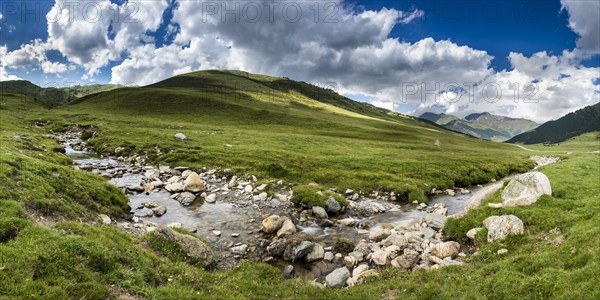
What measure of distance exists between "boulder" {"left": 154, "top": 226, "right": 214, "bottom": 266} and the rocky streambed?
1436mm

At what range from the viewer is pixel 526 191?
886 inches

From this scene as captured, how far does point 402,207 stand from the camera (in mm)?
30750

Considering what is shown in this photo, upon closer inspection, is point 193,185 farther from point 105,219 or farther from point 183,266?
point 183,266

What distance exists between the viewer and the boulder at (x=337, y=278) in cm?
1579

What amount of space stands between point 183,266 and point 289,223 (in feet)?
30.2

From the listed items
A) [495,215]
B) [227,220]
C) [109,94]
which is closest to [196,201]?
[227,220]

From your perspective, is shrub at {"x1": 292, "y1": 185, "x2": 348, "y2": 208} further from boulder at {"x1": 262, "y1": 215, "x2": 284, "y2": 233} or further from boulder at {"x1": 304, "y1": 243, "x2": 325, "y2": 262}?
boulder at {"x1": 304, "y1": 243, "x2": 325, "y2": 262}

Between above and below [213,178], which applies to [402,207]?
below

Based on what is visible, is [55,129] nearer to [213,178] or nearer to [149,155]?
[149,155]

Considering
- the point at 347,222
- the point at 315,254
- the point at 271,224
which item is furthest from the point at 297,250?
the point at 347,222

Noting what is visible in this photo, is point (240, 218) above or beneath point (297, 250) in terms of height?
above

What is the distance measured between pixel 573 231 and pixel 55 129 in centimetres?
9167

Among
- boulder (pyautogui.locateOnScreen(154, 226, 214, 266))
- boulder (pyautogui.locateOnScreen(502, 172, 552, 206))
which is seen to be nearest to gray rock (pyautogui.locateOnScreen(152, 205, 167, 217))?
boulder (pyautogui.locateOnScreen(154, 226, 214, 266))

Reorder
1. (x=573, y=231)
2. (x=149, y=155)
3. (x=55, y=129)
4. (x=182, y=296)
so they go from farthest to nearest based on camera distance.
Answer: (x=55, y=129) < (x=149, y=155) < (x=573, y=231) < (x=182, y=296)
